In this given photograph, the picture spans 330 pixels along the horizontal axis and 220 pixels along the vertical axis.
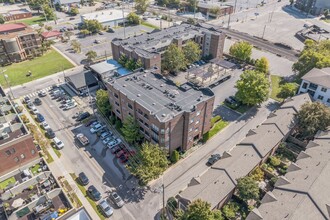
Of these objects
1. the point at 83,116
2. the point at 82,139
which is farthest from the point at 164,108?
the point at 83,116

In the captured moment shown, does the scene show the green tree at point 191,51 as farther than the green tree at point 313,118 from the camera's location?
Yes

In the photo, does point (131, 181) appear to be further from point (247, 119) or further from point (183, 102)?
point (247, 119)

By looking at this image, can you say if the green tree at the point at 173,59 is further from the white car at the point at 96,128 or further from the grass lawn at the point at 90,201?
the grass lawn at the point at 90,201

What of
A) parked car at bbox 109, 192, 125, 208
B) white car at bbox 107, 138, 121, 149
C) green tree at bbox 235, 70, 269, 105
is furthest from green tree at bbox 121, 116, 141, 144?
green tree at bbox 235, 70, 269, 105

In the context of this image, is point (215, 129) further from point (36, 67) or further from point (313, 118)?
point (36, 67)

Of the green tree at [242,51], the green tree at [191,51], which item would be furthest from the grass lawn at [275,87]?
the green tree at [191,51]

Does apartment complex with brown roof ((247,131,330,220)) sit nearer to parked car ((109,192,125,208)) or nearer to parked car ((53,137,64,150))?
parked car ((109,192,125,208))

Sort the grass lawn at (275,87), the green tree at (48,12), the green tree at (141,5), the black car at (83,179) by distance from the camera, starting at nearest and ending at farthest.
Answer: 1. the black car at (83,179)
2. the grass lawn at (275,87)
3. the green tree at (48,12)
4. the green tree at (141,5)

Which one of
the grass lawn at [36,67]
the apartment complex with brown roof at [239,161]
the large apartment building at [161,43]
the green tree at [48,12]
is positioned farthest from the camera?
the green tree at [48,12]
